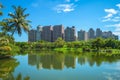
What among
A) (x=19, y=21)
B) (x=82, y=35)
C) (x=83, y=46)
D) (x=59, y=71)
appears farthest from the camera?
(x=82, y=35)

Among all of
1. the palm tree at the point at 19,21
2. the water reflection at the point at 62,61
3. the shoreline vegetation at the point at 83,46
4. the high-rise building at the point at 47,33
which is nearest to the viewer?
the water reflection at the point at 62,61

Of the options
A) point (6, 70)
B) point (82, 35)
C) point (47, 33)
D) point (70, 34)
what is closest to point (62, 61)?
point (6, 70)

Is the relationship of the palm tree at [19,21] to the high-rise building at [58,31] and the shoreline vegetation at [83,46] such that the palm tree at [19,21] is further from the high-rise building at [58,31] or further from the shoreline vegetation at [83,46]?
the high-rise building at [58,31]

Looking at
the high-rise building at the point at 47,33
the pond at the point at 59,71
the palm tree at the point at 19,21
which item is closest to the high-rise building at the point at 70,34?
the high-rise building at the point at 47,33

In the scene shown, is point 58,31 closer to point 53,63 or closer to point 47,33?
point 47,33

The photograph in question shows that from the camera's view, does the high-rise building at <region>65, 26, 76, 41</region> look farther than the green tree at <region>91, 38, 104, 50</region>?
Yes

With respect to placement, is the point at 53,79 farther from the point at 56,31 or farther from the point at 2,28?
the point at 56,31

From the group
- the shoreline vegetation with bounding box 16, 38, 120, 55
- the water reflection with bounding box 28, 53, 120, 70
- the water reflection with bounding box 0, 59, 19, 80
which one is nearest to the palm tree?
the water reflection with bounding box 28, 53, 120, 70

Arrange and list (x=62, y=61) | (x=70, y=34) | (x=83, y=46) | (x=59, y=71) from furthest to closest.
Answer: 1. (x=70, y=34)
2. (x=83, y=46)
3. (x=62, y=61)
4. (x=59, y=71)

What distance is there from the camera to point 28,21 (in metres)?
35.7

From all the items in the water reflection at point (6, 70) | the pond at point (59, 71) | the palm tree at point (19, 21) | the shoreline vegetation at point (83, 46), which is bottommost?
the pond at point (59, 71)

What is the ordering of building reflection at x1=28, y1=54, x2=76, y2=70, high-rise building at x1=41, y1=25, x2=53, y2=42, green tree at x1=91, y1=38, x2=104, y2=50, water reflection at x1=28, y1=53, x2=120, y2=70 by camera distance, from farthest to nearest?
high-rise building at x1=41, y1=25, x2=53, y2=42, green tree at x1=91, y1=38, x2=104, y2=50, water reflection at x1=28, y1=53, x2=120, y2=70, building reflection at x1=28, y1=54, x2=76, y2=70

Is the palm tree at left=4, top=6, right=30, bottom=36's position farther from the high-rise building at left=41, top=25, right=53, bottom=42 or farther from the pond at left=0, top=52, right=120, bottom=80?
the high-rise building at left=41, top=25, right=53, bottom=42

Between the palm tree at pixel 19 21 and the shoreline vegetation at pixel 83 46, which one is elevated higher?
the palm tree at pixel 19 21
